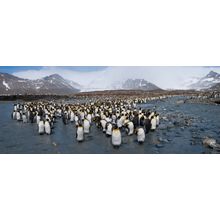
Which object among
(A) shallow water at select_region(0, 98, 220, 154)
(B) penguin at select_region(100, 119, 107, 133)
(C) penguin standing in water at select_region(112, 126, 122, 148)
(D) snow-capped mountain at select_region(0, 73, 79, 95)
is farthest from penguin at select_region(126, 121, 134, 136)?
(D) snow-capped mountain at select_region(0, 73, 79, 95)

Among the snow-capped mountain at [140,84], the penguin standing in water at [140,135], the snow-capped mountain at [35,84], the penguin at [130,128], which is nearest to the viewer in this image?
the penguin standing in water at [140,135]

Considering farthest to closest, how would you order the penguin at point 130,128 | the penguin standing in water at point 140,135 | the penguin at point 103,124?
the penguin at point 103,124
the penguin at point 130,128
the penguin standing in water at point 140,135

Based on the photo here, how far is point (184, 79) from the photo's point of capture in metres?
6.69

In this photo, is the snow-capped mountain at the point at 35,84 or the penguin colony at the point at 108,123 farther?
the snow-capped mountain at the point at 35,84

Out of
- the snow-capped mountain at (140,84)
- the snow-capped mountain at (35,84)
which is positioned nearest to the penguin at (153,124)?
the snow-capped mountain at (140,84)

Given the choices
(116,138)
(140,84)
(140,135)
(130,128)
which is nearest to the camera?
(116,138)

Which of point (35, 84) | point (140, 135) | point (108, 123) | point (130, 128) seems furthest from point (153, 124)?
point (35, 84)

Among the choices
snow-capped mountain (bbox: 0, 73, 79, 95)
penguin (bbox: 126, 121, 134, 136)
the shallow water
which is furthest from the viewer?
snow-capped mountain (bbox: 0, 73, 79, 95)

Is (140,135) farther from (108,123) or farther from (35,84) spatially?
(35,84)

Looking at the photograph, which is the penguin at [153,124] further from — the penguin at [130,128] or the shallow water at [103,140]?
the penguin at [130,128]

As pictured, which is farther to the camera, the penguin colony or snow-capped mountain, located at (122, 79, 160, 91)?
snow-capped mountain, located at (122, 79, 160, 91)

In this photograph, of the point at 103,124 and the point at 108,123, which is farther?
the point at 103,124

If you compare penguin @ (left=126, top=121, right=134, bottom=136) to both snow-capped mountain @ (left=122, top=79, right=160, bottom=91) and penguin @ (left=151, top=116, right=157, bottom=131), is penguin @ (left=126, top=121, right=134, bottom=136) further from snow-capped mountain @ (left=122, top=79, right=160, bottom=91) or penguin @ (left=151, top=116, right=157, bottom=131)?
snow-capped mountain @ (left=122, top=79, right=160, bottom=91)

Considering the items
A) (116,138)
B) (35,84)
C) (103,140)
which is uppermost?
(35,84)
